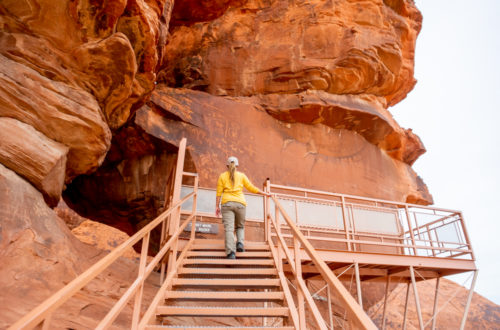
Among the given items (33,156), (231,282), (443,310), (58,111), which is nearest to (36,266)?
(33,156)

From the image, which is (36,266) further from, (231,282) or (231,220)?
(231,220)

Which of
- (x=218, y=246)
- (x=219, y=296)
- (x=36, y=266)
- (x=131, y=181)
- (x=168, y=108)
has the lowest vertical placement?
(x=219, y=296)

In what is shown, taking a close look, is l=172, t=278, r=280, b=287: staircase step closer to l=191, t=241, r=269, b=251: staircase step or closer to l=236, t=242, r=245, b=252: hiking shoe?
l=236, t=242, r=245, b=252: hiking shoe

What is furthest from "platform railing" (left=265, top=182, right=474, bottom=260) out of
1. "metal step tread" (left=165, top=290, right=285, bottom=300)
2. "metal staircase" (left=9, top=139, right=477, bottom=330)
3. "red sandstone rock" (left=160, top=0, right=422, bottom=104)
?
"red sandstone rock" (left=160, top=0, right=422, bottom=104)

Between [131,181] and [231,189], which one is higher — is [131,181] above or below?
above

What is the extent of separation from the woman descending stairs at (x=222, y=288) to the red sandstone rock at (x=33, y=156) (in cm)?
270

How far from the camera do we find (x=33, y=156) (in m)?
5.90

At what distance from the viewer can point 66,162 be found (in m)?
7.39

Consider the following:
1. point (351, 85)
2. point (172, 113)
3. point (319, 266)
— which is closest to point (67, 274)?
point (319, 266)

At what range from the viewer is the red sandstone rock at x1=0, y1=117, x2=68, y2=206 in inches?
220

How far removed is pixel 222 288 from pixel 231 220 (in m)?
1.12

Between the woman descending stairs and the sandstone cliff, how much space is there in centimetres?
118

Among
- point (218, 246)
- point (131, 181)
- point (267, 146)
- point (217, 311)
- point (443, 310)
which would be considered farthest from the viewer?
point (443, 310)

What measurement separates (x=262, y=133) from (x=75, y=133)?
723 centimetres
